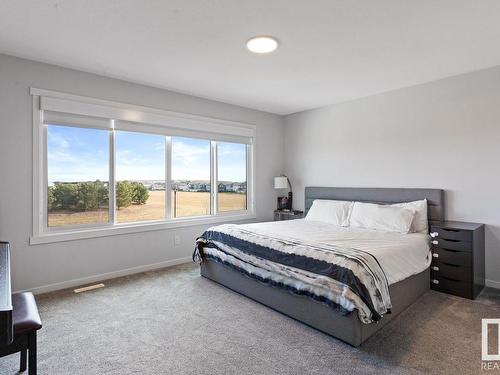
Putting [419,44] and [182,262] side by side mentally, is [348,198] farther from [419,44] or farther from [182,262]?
[182,262]

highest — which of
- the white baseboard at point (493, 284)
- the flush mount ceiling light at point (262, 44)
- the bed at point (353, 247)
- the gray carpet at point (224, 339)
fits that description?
the flush mount ceiling light at point (262, 44)

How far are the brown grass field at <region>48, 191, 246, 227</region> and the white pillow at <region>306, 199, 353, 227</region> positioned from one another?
136cm

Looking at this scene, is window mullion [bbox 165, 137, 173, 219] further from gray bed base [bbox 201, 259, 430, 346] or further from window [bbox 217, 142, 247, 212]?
gray bed base [bbox 201, 259, 430, 346]

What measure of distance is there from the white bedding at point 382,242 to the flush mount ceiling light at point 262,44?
189cm

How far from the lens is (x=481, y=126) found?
330 cm

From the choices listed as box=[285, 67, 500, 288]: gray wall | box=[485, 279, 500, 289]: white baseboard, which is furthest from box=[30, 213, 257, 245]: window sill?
box=[485, 279, 500, 289]: white baseboard

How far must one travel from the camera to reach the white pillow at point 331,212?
4.04m

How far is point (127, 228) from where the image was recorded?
373cm

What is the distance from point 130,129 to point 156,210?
1177mm

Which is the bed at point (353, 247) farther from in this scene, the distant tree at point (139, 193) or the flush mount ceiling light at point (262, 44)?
the flush mount ceiling light at point (262, 44)

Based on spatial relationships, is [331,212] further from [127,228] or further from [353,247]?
[127,228]

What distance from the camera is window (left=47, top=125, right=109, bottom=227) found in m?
3.29

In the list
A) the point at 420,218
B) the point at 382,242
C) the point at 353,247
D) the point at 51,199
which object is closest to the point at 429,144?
the point at 420,218

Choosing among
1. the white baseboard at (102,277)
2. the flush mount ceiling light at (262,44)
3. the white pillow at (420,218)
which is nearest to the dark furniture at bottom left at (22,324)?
the white baseboard at (102,277)
